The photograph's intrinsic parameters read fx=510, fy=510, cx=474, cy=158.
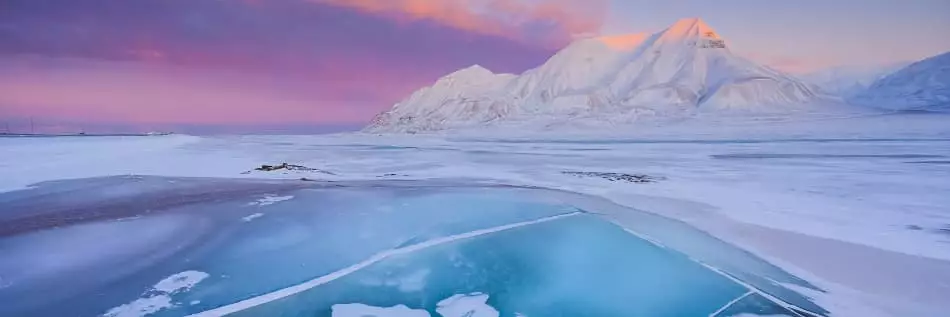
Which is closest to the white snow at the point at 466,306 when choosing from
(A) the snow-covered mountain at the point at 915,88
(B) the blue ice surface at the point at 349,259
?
(B) the blue ice surface at the point at 349,259

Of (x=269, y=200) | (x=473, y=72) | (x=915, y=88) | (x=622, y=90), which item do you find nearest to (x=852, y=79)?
(x=915, y=88)

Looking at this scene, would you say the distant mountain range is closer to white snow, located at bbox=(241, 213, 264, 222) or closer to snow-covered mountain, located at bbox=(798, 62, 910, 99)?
snow-covered mountain, located at bbox=(798, 62, 910, 99)

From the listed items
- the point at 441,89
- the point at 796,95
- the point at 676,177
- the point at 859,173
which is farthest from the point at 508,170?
the point at 441,89

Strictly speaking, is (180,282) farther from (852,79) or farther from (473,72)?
(473,72)

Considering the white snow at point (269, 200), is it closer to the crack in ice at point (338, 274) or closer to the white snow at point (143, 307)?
the crack in ice at point (338, 274)

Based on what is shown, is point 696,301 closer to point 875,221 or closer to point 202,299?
point 202,299

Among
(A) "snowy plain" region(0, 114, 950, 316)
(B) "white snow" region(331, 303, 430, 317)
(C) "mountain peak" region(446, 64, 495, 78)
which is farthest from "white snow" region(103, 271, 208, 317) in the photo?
(C) "mountain peak" region(446, 64, 495, 78)
